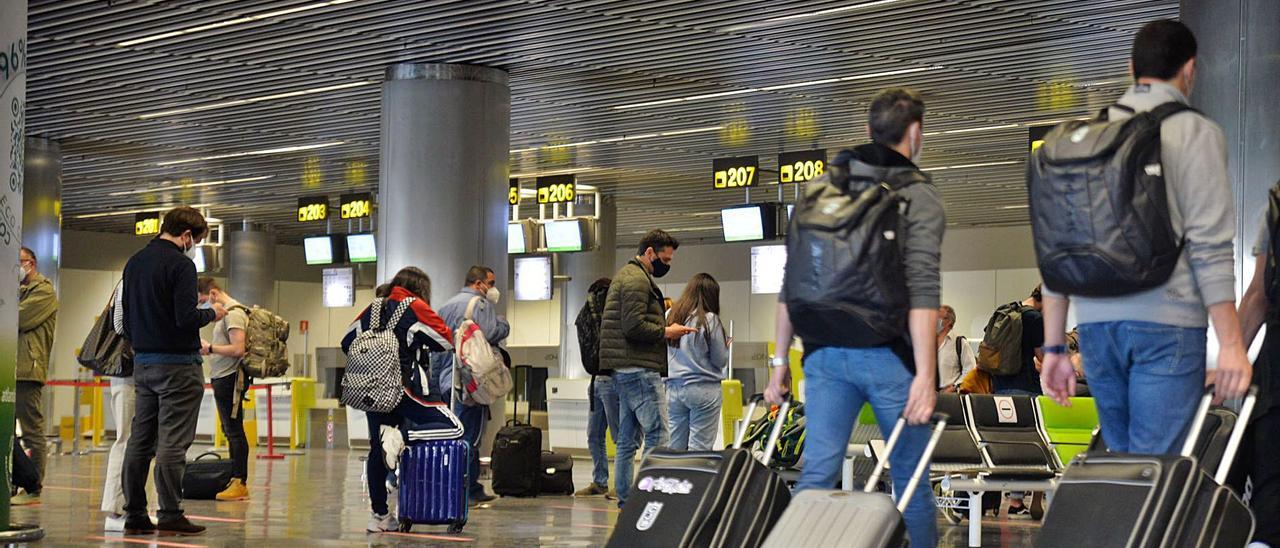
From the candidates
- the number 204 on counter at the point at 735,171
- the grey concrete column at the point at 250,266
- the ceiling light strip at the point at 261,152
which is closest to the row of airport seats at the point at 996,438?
the number 204 on counter at the point at 735,171

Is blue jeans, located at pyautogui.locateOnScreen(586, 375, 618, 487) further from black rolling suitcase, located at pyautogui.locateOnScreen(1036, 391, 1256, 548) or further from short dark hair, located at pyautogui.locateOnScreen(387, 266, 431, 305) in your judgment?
black rolling suitcase, located at pyautogui.locateOnScreen(1036, 391, 1256, 548)

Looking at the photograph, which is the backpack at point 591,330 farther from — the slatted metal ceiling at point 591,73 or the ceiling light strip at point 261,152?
the ceiling light strip at point 261,152

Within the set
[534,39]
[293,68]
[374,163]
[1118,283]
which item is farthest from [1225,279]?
[374,163]

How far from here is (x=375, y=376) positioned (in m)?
8.49

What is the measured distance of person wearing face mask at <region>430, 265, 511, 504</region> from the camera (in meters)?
11.0

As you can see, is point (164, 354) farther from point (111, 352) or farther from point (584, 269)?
point (584, 269)

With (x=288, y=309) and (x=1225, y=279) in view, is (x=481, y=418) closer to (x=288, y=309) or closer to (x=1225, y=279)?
(x=1225, y=279)

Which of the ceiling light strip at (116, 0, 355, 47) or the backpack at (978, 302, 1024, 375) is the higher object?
the ceiling light strip at (116, 0, 355, 47)

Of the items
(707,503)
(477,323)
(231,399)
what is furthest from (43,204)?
(707,503)

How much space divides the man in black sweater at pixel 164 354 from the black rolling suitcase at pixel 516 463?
3723 mm

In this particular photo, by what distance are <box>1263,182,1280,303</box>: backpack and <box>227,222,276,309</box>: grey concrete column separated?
83.9 ft

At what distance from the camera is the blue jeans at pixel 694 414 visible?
10227 mm

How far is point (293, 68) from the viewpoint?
14180 mm

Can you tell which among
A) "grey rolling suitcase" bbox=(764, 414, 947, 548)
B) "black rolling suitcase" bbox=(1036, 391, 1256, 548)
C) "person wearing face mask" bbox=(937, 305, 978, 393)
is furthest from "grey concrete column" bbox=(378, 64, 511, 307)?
"black rolling suitcase" bbox=(1036, 391, 1256, 548)
